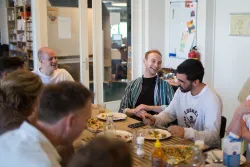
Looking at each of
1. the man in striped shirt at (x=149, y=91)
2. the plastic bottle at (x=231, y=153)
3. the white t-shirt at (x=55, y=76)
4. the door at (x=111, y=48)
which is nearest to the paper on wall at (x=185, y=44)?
the door at (x=111, y=48)

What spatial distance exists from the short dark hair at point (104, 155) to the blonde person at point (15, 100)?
1169 mm

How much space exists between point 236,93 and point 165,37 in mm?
1593

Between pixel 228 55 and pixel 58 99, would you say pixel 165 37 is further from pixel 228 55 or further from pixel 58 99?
pixel 58 99

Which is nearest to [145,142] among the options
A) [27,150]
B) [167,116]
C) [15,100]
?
[167,116]

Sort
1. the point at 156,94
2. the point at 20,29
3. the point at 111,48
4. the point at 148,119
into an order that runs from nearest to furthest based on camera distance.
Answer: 1. the point at 148,119
2. the point at 156,94
3. the point at 111,48
4. the point at 20,29

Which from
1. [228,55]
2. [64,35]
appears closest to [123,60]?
[64,35]

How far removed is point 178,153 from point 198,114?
723 mm

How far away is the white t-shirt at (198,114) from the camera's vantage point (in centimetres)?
248

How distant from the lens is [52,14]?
4777 mm

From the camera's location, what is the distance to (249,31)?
14.4 ft

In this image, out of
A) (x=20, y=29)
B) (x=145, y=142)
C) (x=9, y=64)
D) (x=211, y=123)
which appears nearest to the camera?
(x=145, y=142)

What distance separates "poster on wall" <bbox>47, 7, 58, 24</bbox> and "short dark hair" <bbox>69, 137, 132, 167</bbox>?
13.7ft

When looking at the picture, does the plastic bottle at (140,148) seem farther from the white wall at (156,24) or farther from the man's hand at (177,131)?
the white wall at (156,24)

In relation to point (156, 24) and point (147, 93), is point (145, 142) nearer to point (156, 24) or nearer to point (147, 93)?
point (147, 93)
